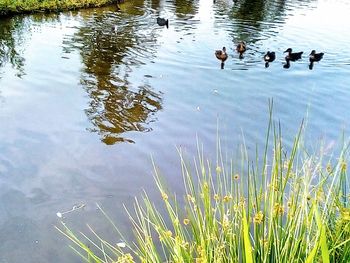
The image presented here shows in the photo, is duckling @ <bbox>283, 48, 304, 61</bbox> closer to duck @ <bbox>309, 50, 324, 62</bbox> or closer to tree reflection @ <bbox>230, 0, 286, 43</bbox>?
duck @ <bbox>309, 50, 324, 62</bbox>

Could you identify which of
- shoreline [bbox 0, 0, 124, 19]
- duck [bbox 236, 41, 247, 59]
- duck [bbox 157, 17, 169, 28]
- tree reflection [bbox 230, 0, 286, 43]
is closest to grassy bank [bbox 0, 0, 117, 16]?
shoreline [bbox 0, 0, 124, 19]

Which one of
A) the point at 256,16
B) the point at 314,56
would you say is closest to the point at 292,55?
the point at 314,56

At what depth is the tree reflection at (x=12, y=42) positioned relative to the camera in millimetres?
11829

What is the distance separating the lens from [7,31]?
49.1ft

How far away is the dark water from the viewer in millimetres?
5899

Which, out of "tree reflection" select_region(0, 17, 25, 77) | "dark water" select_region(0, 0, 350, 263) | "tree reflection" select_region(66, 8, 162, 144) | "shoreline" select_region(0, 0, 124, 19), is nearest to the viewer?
"dark water" select_region(0, 0, 350, 263)

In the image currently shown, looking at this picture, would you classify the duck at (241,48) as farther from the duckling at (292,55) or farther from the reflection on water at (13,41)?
the reflection on water at (13,41)

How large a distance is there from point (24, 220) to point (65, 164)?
145cm

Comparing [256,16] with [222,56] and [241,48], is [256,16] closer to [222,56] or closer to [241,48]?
[241,48]

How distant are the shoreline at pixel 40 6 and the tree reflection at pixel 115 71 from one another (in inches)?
77.8

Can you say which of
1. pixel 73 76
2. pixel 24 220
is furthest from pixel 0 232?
pixel 73 76

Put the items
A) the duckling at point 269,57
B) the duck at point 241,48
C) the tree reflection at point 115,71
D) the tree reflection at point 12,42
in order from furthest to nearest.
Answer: the duck at point 241,48 < the tree reflection at point 12,42 < the duckling at point 269,57 < the tree reflection at point 115,71

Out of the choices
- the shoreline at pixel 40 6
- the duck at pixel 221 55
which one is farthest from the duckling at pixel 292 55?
the shoreline at pixel 40 6

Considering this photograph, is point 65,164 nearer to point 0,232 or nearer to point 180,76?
point 0,232
